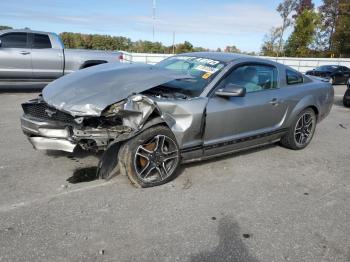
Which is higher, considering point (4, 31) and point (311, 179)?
point (4, 31)

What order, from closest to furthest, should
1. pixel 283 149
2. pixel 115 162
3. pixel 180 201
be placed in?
pixel 180 201 → pixel 115 162 → pixel 283 149

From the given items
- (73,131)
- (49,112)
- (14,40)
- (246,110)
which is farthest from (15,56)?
(246,110)

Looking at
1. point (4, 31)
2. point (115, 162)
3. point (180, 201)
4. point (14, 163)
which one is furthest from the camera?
point (4, 31)

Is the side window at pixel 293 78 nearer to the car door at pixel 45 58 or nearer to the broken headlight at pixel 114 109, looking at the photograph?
the broken headlight at pixel 114 109

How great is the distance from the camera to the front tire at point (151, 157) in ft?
12.4

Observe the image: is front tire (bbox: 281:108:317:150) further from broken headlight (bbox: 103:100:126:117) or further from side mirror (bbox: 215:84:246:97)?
broken headlight (bbox: 103:100:126:117)

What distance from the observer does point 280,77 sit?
5262mm

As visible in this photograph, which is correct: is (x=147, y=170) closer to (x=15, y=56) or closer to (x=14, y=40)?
(x=15, y=56)

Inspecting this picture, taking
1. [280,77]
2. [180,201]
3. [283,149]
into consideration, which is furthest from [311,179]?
[180,201]

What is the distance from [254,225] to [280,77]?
274 cm

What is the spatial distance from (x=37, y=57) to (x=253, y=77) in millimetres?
7454

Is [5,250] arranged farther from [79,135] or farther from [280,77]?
[280,77]

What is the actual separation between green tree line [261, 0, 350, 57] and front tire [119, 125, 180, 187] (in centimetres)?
3684

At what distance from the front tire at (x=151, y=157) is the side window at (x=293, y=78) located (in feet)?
7.97
